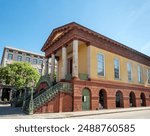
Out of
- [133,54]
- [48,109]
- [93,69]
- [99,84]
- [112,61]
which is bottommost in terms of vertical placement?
[48,109]

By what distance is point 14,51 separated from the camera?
4856cm

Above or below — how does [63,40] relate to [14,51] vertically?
below

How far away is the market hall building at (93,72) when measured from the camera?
53.9 feet

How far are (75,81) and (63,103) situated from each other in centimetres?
254

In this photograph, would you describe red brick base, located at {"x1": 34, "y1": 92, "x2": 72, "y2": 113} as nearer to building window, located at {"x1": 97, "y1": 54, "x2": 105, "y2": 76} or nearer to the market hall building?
the market hall building

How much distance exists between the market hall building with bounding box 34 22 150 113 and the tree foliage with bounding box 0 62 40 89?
16820mm

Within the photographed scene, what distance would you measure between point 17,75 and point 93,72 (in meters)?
25.7

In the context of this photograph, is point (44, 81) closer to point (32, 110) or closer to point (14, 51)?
point (32, 110)

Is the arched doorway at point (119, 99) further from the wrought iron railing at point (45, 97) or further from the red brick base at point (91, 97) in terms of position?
the wrought iron railing at point (45, 97)

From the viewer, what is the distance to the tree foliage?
38156mm

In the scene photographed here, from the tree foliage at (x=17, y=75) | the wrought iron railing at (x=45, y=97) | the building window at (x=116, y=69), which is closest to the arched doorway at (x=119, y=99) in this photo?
the building window at (x=116, y=69)

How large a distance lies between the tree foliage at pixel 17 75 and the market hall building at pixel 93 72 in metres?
16.8

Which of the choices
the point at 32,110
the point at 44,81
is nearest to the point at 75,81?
the point at 32,110

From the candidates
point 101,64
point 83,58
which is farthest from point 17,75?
point 101,64
